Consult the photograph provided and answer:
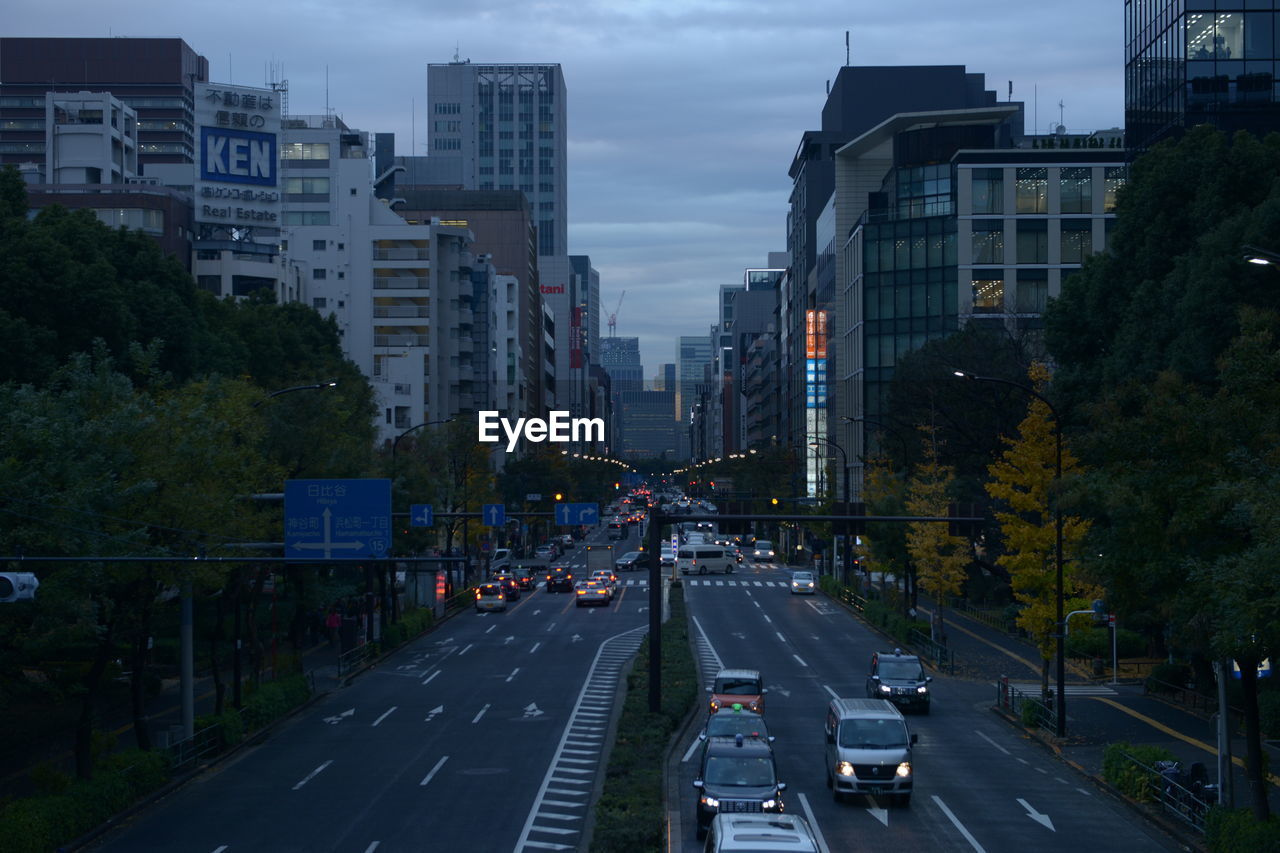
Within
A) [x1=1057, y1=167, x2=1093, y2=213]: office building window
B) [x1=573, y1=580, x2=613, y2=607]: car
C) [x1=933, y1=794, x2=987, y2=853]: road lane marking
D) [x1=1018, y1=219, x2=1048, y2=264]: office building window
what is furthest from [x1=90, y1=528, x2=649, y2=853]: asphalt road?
[x1=1057, y1=167, x2=1093, y2=213]: office building window

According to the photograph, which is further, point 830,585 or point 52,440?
point 830,585

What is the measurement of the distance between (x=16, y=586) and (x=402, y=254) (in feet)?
337

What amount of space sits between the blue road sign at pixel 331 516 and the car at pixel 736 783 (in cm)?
959

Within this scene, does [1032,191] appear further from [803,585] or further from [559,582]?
[559,582]

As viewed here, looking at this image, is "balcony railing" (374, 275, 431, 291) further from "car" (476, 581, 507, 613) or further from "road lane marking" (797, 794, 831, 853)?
"road lane marking" (797, 794, 831, 853)

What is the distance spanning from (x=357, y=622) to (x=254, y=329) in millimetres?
18642

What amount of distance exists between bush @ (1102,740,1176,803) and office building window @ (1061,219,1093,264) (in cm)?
7106

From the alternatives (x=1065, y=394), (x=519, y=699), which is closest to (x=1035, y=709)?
(x=1065, y=394)

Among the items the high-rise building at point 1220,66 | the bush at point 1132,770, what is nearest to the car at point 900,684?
the bush at point 1132,770

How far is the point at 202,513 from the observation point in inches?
1201

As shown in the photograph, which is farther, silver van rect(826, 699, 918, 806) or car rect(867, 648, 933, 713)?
car rect(867, 648, 933, 713)

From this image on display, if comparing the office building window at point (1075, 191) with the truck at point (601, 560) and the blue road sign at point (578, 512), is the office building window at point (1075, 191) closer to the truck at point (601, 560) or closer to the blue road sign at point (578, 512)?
the truck at point (601, 560)

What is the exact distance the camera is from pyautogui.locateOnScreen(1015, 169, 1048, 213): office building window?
95.6m

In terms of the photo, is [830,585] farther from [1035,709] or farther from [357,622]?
[1035,709]
